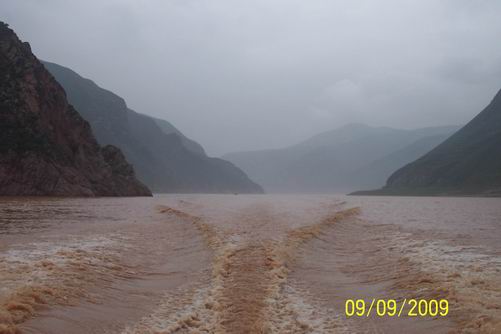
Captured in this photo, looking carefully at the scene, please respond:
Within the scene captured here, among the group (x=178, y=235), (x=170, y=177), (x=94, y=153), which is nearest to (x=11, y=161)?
(x=94, y=153)

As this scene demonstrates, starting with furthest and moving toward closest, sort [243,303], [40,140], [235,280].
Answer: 1. [40,140]
2. [235,280]
3. [243,303]

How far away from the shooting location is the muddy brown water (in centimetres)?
703

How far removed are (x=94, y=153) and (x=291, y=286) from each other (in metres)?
75.2

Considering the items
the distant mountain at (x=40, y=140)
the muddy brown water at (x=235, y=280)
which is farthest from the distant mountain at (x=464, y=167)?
the muddy brown water at (x=235, y=280)

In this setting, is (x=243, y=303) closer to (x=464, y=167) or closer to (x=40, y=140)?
(x=40, y=140)

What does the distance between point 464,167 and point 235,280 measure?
143 meters

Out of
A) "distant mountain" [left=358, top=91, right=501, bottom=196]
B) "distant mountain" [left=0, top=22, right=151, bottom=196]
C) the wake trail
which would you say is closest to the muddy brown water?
the wake trail

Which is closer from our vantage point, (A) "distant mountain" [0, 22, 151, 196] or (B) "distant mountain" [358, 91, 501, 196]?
(A) "distant mountain" [0, 22, 151, 196]

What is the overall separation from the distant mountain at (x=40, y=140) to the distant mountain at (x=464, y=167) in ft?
303

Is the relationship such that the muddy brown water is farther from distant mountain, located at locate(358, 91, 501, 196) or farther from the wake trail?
distant mountain, located at locate(358, 91, 501, 196)

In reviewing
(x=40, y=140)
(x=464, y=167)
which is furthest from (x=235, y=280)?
(x=464, y=167)

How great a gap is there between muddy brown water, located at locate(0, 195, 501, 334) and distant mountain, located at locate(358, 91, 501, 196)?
10329cm

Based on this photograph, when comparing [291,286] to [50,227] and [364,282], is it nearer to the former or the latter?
[364,282]

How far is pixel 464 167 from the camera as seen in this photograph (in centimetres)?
13412
